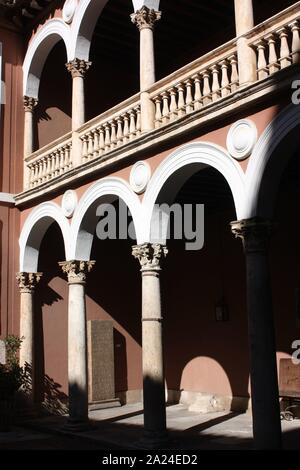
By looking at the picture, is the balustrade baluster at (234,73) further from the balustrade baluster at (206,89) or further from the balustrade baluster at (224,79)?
the balustrade baluster at (206,89)

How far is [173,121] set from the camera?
8898 mm

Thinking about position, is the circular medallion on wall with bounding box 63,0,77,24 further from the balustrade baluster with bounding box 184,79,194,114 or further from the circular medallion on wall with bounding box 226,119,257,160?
the circular medallion on wall with bounding box 226,119,257,160

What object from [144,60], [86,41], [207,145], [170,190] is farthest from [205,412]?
[86,41]

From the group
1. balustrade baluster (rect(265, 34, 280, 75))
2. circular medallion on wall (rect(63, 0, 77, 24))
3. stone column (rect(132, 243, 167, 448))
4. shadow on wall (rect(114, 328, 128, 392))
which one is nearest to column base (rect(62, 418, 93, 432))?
stone column (rect(132, 243, 167, 448))

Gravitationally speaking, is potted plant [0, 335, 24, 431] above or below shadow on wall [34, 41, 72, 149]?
below

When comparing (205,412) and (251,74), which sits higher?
(251,74)

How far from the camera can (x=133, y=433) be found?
10.2 metres

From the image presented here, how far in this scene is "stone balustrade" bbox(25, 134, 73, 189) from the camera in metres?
12.2

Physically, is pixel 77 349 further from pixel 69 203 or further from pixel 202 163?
pixel 202 163

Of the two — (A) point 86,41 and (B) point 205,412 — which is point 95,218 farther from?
(B) point 205,412

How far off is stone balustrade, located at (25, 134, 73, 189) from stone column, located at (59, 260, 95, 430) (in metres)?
2.09

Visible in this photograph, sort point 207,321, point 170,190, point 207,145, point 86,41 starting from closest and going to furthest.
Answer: point 207,145, point 170,190, point 86,41, point 207,321

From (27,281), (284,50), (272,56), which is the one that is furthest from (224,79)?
(27,281)

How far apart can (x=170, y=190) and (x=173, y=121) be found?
1.13 meters
